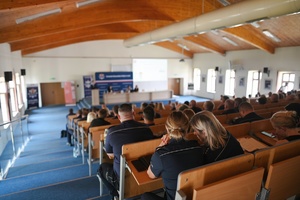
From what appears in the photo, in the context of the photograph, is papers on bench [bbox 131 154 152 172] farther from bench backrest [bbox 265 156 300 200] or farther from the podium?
the podium

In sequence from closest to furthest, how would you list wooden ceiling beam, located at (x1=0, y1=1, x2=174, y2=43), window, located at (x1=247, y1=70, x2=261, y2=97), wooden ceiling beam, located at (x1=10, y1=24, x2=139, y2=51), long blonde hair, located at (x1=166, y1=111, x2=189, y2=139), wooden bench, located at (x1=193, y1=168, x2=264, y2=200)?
wooden bench, located at (x1=193, y1=168, x2=264, y2=200)
long blonde hair, located at (x1=166, y1=111, x2=189, y2=139)
wooden ceiling beam, located at (x1=0, y1=1, x2=174, y2=43)
wooden ceiling beam, located at (x1=10, y1=24, x2=139, y2=51)
window, located at (x1=247, y1=70, x2=261, y2=97)

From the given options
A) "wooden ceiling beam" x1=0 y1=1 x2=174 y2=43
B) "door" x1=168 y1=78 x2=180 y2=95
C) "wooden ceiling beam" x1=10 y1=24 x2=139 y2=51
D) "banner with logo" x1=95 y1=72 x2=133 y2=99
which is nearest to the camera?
"wooden ceiling beam" x1=0 y1=1 x2=174 y2=43

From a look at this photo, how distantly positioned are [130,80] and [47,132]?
8.43m

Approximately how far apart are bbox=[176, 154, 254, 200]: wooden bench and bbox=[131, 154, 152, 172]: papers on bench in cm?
67

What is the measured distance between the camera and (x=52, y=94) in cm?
1458

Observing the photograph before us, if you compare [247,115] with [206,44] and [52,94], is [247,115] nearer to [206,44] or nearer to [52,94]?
[206,44]

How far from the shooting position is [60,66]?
46.9 feet

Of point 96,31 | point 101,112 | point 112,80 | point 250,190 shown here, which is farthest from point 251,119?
point 112,80

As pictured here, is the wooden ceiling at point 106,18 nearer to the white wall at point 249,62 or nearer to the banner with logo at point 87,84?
the white wall at point 249,62

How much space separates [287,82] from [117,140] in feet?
38.7

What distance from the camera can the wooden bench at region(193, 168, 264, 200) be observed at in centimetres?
146

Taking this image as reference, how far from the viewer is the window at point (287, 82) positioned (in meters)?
10.8

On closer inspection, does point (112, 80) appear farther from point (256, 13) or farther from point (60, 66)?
point (256, 13)

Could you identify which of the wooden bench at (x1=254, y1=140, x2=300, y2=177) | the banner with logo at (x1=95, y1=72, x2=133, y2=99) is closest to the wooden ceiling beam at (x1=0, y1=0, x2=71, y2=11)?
the wooden bench at (x1=254, y1=140, x2=300, y2=177)
